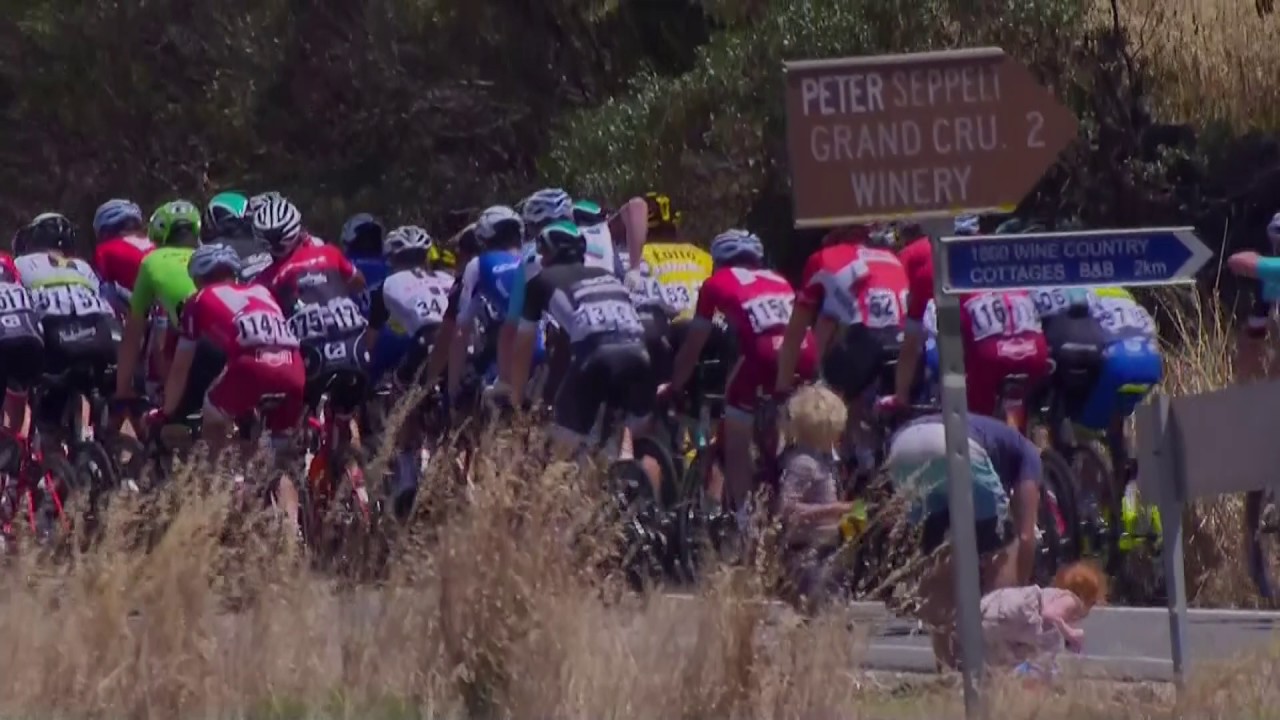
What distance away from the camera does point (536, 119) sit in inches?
966

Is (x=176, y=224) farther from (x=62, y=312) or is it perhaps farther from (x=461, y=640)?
(x=461, y=640)

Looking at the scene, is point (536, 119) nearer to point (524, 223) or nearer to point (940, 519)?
point (524, 223)

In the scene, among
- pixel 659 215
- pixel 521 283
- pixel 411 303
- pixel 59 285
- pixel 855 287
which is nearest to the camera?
pixel 855 287

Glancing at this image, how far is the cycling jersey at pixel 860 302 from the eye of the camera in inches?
519

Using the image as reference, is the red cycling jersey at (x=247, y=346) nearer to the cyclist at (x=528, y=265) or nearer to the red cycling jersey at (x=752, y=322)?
the cyclist at (x=528, y=265)

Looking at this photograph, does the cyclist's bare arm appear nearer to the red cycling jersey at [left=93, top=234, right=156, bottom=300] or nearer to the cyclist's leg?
the cyclist's leg

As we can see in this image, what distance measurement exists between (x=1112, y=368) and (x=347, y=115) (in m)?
14.1

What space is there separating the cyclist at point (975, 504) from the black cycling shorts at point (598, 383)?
8.10ft

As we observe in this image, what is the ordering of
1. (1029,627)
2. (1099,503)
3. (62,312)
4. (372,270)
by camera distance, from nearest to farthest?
(1029,627), (1099,503), (62,312), (372,270)

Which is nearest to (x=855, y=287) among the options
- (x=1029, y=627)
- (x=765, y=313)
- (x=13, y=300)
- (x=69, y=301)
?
(x=765, y=313)

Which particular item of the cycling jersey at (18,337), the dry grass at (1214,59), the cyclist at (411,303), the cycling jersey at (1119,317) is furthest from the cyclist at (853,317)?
the dry grass at (1214,59)

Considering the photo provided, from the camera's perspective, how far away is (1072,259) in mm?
8727

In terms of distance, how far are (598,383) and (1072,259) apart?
4755 mm

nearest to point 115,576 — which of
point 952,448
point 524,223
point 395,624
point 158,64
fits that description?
point 395,624
